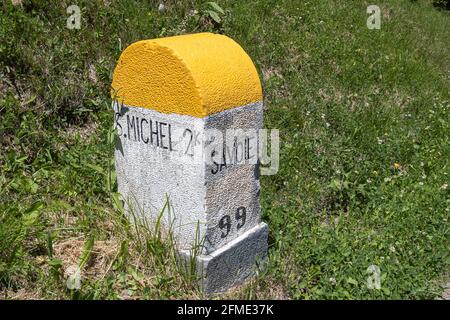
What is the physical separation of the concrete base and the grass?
0.09m

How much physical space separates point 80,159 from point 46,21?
1984 mm

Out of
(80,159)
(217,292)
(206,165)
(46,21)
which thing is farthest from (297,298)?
(46,21)

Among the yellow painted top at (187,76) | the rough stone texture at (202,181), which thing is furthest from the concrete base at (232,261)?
the yellow painted top at (187,76)

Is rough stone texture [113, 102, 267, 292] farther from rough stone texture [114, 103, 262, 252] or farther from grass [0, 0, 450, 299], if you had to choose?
grass [0, 0, 450, 299]

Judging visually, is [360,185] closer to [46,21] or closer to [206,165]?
[206,165]

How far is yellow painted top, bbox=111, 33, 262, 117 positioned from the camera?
9.73 feet

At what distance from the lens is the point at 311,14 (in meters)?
8.26

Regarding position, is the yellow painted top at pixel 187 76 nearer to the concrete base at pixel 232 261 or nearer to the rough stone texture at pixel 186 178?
the rough stone texture at pixel 186 178

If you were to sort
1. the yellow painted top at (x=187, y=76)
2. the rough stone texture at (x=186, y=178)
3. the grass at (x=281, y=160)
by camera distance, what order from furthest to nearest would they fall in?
the grass at (x=281, y=160), the rough stone texture at (x=186, y=178), the yellow painted top at (x=187, y=76)

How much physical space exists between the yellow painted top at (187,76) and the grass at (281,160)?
1.58 feet

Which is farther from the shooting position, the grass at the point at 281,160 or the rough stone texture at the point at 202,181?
the grass at the point at 281,160

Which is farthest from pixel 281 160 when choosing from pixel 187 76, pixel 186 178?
pixel 187 76

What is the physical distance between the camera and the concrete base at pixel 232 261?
3186mm

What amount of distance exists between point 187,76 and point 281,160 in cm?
228
